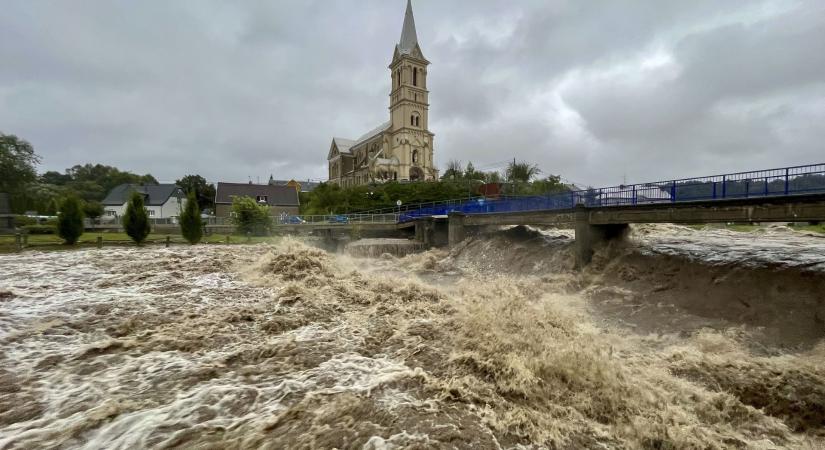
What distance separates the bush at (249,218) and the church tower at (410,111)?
49590mm

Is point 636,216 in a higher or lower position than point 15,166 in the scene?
lower

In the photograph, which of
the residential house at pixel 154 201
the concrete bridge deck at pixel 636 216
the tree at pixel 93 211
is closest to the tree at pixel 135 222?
the concrete bridge deck at pixel 636 216

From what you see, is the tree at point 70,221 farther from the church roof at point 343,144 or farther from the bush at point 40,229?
the church roof at point 343,144

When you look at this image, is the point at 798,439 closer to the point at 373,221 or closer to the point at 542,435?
the point at 542,435

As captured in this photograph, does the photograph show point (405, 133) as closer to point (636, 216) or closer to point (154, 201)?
point (154, 201)

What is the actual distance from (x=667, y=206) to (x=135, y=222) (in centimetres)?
4017

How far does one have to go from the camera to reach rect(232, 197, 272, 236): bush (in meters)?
38.6

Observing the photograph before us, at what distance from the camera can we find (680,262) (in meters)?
15.3

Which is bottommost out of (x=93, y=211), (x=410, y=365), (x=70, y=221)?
(x=410, y=365)

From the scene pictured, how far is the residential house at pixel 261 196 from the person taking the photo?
6794cm

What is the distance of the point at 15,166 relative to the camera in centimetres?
5062

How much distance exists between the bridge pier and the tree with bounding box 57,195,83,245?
130ft

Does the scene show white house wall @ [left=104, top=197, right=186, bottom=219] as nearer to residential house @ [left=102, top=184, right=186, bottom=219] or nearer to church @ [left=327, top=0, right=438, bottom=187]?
residential house @ [left=102, top=184, right=186, bottom=219]

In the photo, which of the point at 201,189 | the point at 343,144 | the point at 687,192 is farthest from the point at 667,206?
the point at 343,144
